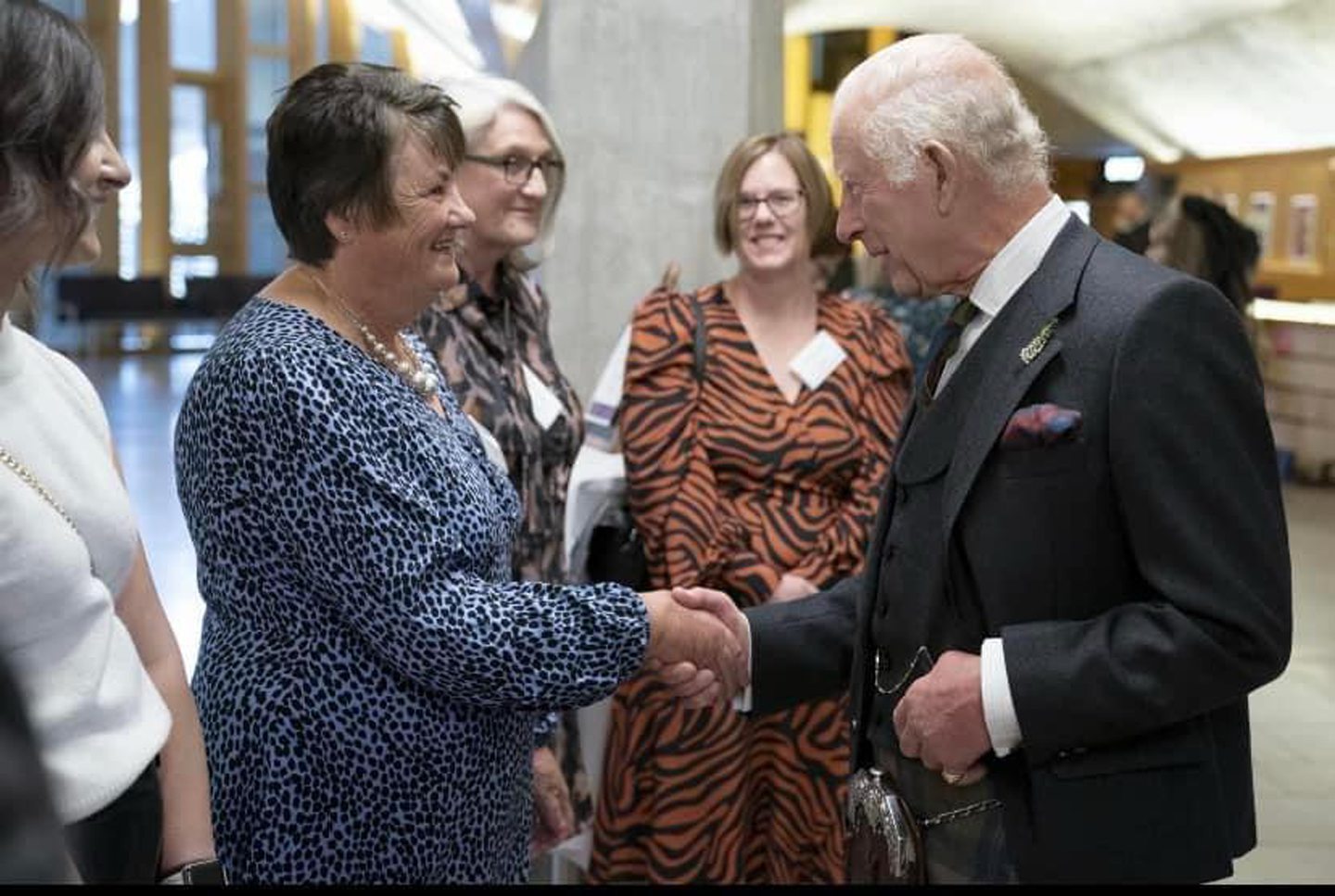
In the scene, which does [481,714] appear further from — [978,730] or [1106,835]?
[1106,835]

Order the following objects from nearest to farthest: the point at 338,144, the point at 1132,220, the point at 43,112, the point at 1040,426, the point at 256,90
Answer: the point at 43,112 → the point at 1040,426 → the point at 338,144 → the point at 1132,220 → the point at 256,90

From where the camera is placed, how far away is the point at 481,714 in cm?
227

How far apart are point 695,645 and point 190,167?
25.2 m

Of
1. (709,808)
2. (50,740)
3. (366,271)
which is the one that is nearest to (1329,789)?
(709,808)

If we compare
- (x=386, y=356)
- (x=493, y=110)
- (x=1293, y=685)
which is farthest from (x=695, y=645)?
(x=1293, y=685)

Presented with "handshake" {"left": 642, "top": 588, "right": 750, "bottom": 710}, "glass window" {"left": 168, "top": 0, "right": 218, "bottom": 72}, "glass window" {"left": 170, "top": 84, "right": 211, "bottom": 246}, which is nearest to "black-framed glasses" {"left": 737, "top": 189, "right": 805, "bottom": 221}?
"handshake" {"left": 642, "top": 588, "right": 750, "bottom": 710}

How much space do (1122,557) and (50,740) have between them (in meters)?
1.19

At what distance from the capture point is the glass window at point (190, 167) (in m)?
25.6

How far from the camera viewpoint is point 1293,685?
6.67 m

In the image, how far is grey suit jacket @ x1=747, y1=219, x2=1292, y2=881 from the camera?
1.84 m

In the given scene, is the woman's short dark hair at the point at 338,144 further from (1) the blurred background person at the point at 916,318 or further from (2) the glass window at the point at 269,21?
(2) the glass window at the point at 269,21

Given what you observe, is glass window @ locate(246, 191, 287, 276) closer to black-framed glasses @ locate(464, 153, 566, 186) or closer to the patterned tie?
black-framed glasses @ locate(464, 153, 566, 186)

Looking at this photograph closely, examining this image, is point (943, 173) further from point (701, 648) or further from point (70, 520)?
point (70, 520)

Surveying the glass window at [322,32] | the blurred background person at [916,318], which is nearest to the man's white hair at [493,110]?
the blurred background person at [916,318]
